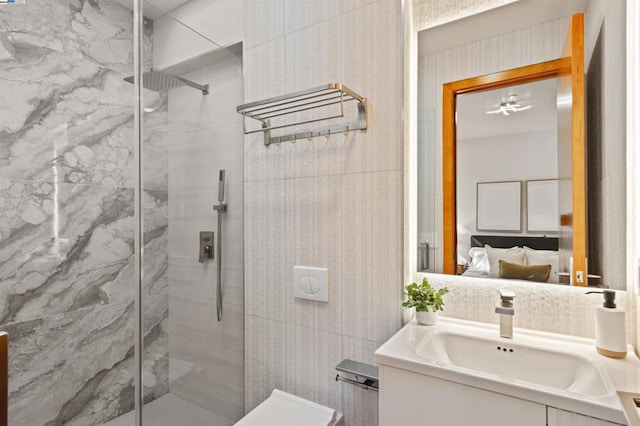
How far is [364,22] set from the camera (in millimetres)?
1274

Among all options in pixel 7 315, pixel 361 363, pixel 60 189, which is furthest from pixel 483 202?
pixel 7 315

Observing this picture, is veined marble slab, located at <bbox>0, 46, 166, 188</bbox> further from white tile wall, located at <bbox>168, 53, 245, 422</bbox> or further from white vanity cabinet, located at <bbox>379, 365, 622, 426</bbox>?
white vanity cabinet, located at <bbox>379, 365, 622, 426</bbox>

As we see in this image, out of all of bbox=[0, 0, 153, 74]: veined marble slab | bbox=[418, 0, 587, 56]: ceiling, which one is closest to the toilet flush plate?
bbox=[418, 0, 587, 56]: ceiling

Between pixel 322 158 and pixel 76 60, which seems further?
pixel 76 60

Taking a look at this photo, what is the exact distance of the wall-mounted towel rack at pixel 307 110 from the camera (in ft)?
3.98

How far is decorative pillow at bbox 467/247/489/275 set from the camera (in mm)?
1164

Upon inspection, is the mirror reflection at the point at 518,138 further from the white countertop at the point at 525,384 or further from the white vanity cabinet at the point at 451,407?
the white vanity cabinet at the point at 451,407

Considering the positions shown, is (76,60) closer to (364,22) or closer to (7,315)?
(7,315)

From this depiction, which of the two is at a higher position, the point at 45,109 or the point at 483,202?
the point at 45,109

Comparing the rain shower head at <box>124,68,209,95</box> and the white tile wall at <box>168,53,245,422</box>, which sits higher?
the rain shower head at <box>124,68,209,95</box>

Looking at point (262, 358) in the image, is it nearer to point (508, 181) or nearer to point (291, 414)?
point (291, 414)

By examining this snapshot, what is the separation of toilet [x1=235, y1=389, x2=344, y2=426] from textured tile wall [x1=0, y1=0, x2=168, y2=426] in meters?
0.37

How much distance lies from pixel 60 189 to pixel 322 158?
140cm

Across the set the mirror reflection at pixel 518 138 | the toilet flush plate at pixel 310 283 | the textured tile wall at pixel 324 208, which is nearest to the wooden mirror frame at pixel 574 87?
the mirror reflection at pixel 518 138
